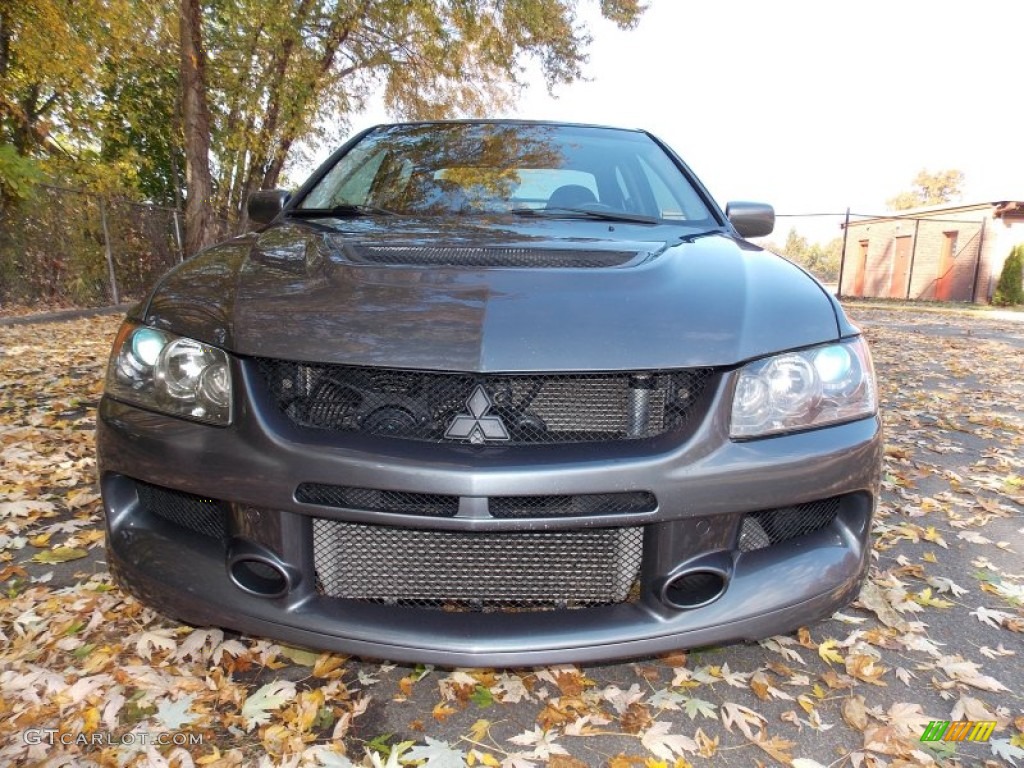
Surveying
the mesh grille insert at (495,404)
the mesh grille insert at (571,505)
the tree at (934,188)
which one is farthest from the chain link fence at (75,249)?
the tree at (934,188)

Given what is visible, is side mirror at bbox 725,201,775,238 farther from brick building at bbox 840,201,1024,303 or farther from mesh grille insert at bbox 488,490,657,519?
brick building at bbox 840,201,1024,303

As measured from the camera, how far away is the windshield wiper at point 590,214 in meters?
2.23

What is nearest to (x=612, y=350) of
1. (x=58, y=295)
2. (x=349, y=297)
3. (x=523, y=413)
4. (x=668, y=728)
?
(x=523, y=413)

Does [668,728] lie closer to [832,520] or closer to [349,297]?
[832,520]

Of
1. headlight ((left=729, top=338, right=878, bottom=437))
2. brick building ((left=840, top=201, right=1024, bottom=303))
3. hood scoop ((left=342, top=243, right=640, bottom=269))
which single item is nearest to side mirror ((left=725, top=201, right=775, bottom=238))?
hood scoop ((left=342, top=243, right=640, bottom=269))

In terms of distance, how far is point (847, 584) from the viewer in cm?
144

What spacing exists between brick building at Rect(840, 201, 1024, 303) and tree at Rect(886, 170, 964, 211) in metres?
34.5

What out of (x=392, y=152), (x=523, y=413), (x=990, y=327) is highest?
(x=392, y=152)

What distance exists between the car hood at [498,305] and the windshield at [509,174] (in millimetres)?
588

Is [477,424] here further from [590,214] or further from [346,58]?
[346,58]

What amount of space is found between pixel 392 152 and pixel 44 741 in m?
2.29

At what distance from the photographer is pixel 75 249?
10.1 metres

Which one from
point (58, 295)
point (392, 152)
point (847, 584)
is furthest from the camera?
point (58, 295)

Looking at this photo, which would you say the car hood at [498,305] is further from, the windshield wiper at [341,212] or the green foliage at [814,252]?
the green foliage at [814,252]
